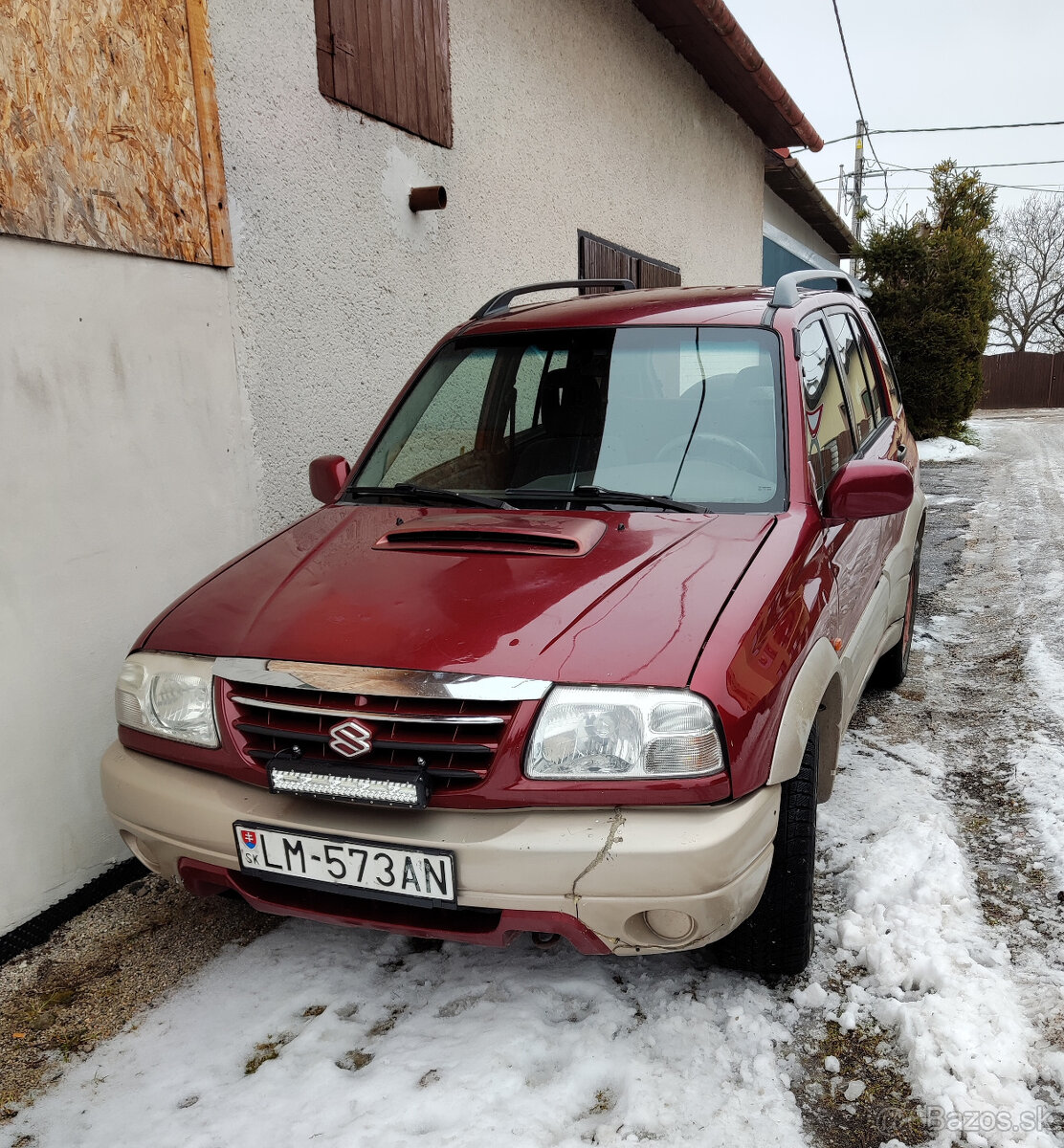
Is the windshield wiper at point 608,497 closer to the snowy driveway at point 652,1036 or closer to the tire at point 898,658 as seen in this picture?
the snowy driveway at point 652,1036

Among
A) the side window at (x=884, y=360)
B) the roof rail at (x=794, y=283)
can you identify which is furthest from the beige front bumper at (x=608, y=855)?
the side window at (x=884, y=360)

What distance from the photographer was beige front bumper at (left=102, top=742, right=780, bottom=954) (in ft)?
6.44

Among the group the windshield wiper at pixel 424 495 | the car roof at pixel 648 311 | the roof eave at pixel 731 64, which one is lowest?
the windshield wiper at pixel 424 495

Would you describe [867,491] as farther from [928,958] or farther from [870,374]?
[870,374]

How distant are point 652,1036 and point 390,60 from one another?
15.3ft

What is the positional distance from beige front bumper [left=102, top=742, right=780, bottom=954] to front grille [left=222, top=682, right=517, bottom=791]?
4.5 inches

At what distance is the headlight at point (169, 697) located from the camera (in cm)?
232

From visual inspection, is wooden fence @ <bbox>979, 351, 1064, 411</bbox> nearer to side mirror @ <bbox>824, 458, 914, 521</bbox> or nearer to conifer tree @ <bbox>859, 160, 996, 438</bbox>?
conifer tree @ <bbox>859, 160, 996, 438</bbox>

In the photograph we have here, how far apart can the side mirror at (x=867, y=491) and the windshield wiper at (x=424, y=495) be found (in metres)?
0.97

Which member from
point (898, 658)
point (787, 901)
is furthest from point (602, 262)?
point (787, 901)

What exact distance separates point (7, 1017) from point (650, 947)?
178cm

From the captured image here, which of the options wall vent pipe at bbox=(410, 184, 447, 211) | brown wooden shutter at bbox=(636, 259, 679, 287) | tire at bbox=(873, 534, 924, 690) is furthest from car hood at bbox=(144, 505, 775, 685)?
brown wooden shutter at bbox=(636, 259, 679, 287)

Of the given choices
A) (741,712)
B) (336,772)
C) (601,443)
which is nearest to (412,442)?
(601,443)

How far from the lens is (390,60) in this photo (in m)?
4.88
